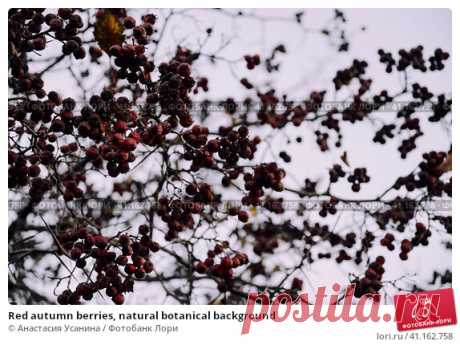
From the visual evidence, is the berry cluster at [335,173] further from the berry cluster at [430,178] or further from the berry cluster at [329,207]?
the berry cluster at [430,178]

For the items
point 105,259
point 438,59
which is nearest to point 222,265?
point 105,259

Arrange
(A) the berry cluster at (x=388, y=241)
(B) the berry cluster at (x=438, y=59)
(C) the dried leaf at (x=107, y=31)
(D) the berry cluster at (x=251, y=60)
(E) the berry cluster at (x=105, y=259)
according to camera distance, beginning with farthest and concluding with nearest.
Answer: (D) the berry cluster at (x=251, y=60)
(A) the berry cluster at (x=388, y=241)
(B) the berry cluster at (x=438, y=59)
(C) the dried leaf at (x=107, y=31)
(E) the berry cluster at (x=105, y=259)

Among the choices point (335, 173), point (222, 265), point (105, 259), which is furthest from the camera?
point (335, 173)

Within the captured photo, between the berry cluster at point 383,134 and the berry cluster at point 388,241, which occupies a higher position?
the berry cluster at point 383,134

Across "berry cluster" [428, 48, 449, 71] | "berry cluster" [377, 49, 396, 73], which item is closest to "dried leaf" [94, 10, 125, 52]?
"berry cluster" [377, 49, 396, 73]

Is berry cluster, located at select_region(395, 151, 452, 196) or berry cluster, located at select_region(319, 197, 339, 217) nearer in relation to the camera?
berry cluster, located at select_region(395, 151, 452, 196)

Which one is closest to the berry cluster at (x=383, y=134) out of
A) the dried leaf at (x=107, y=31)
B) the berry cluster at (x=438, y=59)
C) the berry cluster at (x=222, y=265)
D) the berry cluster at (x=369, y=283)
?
the berry cluster at (x=438, y=59)

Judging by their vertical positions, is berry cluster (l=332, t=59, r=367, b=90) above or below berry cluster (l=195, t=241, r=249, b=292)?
above

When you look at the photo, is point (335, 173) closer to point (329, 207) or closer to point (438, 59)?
point (329, 207)

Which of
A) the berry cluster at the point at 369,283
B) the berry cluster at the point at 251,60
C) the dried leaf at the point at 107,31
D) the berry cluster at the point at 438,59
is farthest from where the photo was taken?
the berry cluster at the point at 251,60

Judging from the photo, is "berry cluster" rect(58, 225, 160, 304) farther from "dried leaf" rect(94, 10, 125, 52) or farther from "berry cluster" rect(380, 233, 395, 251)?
"berry cluster" rect(380, 233, 395, 251)

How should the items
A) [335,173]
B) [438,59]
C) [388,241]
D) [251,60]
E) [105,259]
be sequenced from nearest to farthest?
[105,259] → [438,59] → [388,241] → [335,173] → [251,60]
